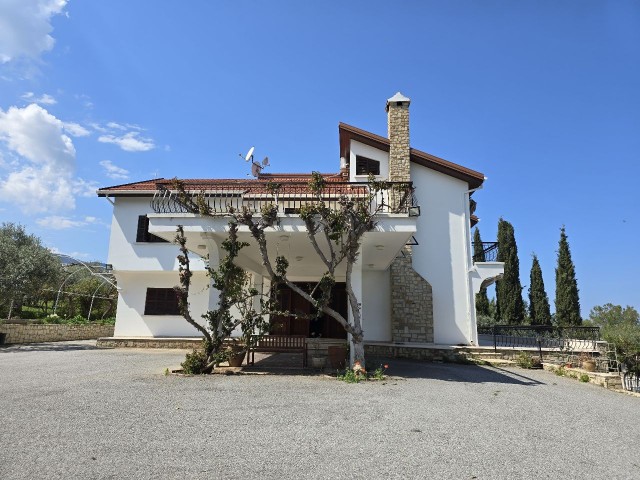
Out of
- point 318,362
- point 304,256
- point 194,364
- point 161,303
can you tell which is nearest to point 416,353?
point 318,362

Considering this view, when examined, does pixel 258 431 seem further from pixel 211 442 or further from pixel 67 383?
pixel 67 383

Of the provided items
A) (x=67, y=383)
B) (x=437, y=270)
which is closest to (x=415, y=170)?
(x=437, y=270)

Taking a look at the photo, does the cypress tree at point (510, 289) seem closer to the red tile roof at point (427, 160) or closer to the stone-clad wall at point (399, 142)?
the red tile roof at point (427, 160)

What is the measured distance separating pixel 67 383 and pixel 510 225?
30.1 metres

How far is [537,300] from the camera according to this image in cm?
2830

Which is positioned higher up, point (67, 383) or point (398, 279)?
point (398, 279)

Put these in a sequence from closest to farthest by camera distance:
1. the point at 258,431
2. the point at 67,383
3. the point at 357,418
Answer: the point at 258,431, the point at 357,418, the point at 67,383

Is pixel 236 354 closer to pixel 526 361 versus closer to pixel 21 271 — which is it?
pixel 526 361

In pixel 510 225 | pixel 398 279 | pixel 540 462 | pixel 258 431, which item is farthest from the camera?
pixel 510 225

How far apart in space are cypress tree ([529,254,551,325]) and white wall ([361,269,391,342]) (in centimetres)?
1674

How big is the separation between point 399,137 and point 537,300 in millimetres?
18664


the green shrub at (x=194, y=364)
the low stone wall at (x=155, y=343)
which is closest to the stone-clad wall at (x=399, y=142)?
the green shrub at (x=194, y=364)

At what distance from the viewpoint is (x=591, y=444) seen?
5.33m

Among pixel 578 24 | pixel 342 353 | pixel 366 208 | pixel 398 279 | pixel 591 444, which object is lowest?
pixel 591 444
